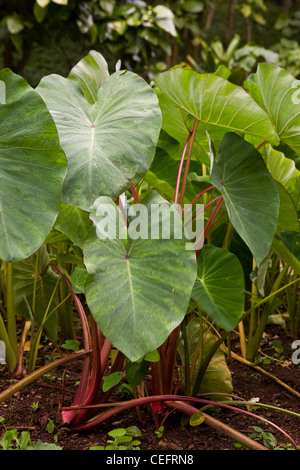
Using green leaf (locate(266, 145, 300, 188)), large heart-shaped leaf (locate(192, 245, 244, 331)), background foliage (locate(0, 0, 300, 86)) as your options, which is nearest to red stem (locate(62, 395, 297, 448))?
large heart-shaped leaf (locate(192, 245, 244, 331))

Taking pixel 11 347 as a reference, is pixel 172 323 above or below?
above

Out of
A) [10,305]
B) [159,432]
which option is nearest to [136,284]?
[159,432]

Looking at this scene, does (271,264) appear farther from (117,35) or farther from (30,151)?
(117,35)

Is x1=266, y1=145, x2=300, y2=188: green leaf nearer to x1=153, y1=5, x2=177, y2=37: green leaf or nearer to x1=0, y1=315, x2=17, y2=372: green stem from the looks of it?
x1=0, y1=315, x2=17, y2=372: green stem

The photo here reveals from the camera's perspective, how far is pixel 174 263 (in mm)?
866

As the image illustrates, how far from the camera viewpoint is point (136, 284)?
0.85 metres

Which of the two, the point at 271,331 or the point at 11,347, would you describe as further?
the point at 271,331

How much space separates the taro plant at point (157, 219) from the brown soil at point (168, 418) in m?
0.04

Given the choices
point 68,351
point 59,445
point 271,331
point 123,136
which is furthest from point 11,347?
point 271,331

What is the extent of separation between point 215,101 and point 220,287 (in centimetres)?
36

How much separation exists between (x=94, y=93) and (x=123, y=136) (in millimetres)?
316

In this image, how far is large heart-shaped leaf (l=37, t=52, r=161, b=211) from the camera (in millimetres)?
917

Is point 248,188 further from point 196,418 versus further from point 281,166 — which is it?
point 196,418
